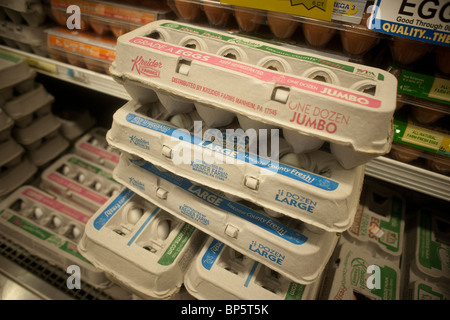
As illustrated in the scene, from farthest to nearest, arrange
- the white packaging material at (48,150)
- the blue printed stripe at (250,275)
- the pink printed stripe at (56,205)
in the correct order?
the white packaging material at (48,150), the pink printed stripe at (56,205), the blue printed stripe at (250,275)

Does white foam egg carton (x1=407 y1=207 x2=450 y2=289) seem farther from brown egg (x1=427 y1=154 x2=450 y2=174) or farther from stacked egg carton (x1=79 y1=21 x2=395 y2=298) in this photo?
stacked egg carton (x1=79 y1=21 x2=395 y2=298)

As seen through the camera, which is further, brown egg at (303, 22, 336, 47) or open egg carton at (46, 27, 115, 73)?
open egg carton at (46, 27, 115, 73)

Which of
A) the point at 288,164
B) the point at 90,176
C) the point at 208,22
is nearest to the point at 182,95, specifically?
the point at 288,164

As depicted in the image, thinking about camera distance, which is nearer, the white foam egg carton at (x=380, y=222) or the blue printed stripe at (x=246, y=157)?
the blue printed stripe at (x=246, y=157)

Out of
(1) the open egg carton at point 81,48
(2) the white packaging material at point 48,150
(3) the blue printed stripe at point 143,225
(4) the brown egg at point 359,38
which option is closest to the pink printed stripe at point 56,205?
(2) the white packaging material at point 48,150

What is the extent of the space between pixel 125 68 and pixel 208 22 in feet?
1.72

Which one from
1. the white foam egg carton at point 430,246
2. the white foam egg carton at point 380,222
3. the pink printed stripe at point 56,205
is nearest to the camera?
the white foam egg carton at point 430,246

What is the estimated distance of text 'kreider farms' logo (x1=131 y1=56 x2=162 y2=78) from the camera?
33.4 inches

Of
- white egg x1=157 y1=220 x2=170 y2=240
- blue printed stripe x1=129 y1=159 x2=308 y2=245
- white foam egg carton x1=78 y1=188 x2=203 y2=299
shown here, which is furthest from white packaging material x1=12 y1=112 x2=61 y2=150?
white egg x1=157 y1=220 x2=170 y2=240

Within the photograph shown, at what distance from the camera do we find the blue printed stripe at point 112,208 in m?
1.15

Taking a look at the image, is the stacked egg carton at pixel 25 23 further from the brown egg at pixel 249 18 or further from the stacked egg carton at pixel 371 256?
the stacked egg carton at pixel 371 256

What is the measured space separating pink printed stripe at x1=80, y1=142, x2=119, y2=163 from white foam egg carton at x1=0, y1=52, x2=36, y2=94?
1.65 ft

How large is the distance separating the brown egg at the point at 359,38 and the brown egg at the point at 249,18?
30 centimetres

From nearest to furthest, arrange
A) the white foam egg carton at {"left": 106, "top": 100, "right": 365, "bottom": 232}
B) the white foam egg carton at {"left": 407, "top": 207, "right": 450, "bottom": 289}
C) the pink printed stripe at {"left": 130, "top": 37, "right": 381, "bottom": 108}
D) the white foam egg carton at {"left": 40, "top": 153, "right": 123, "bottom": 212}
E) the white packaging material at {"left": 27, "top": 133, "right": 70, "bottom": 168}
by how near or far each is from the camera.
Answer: the pink printed stripe at {"left": 130, "top": 37, "right": 381, "bottom": 108} < the white foam egg carton at {"left": 106, "top": 100, "right": 365, "bottom": 232} < the white foam egg carton at {"left": 407, "top": 207, "right": 450, "bottom": 289} < the white foam egg carton at {"left": 40, "top": 153, "right": 123, "bottom": 212} < the white packaging material at {"left": 27, "top": 133, "right": 70, "bottom": 168}
